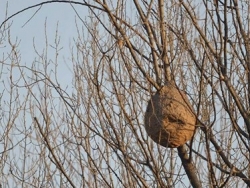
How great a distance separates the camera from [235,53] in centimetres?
276

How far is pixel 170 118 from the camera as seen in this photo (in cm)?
237

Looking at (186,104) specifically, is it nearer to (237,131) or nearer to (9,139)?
(237,131)

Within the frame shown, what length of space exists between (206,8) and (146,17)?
28 centimetres

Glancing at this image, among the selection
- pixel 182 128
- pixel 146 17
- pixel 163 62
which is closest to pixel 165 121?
pixel 182 128

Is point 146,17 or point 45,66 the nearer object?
point 146,17

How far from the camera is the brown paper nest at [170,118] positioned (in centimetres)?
237

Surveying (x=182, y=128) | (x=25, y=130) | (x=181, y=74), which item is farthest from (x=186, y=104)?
(x=25, y=130)

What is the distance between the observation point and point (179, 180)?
9.31ft

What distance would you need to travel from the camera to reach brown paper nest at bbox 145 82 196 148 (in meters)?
2.37

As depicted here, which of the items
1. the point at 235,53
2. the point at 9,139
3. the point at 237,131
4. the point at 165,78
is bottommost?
the point at 237,131

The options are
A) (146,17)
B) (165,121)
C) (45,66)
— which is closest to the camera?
(165,121)

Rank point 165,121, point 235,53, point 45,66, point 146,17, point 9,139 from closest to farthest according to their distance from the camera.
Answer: point 165,121, point 146,17, point 235,53, point 45,66, point 9,139

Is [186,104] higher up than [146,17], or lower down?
lower down

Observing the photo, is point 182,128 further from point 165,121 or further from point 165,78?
point 165,78
